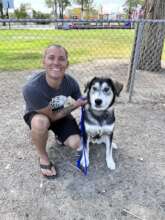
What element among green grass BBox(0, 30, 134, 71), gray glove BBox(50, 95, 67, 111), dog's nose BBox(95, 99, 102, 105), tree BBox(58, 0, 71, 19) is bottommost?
gray glove BBox(50, 95, 67, 111)

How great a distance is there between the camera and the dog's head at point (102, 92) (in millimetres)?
2947

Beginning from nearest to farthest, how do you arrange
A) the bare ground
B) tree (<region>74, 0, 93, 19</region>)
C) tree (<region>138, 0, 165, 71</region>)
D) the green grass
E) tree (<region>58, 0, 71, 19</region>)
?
the bare ground → tree (<region>138, 0, 165, 71</region>) → the green grass → tree (<region>74, 0, 93, 19</region>) → tree (<region>58, 0, 71, 19</region>)

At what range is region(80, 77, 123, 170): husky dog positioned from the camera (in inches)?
117

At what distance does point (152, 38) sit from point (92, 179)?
16.4 feet

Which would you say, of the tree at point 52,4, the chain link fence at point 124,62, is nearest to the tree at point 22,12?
the tree at point 52,4

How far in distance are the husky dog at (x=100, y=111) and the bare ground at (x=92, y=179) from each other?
9.3 inches

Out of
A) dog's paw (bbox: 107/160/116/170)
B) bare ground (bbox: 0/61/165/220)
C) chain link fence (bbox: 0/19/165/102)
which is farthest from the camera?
chain link fence (bbox: 0/19/165/102)

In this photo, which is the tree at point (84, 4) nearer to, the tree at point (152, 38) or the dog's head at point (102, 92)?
the tree at point (152, 38)

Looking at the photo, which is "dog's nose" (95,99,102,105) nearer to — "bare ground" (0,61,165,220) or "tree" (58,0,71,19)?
"bare ground" (0,61,165,220)

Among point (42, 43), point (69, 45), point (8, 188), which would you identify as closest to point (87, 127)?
point (8, 188)

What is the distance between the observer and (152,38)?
7.02m

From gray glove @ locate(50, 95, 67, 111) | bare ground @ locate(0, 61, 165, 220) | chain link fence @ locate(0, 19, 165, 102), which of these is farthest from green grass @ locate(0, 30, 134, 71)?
gray glove @ locate(50, 95, 67, 111)

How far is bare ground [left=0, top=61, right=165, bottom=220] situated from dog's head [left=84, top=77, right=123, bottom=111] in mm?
840

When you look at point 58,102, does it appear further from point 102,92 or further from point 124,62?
point 124,62
